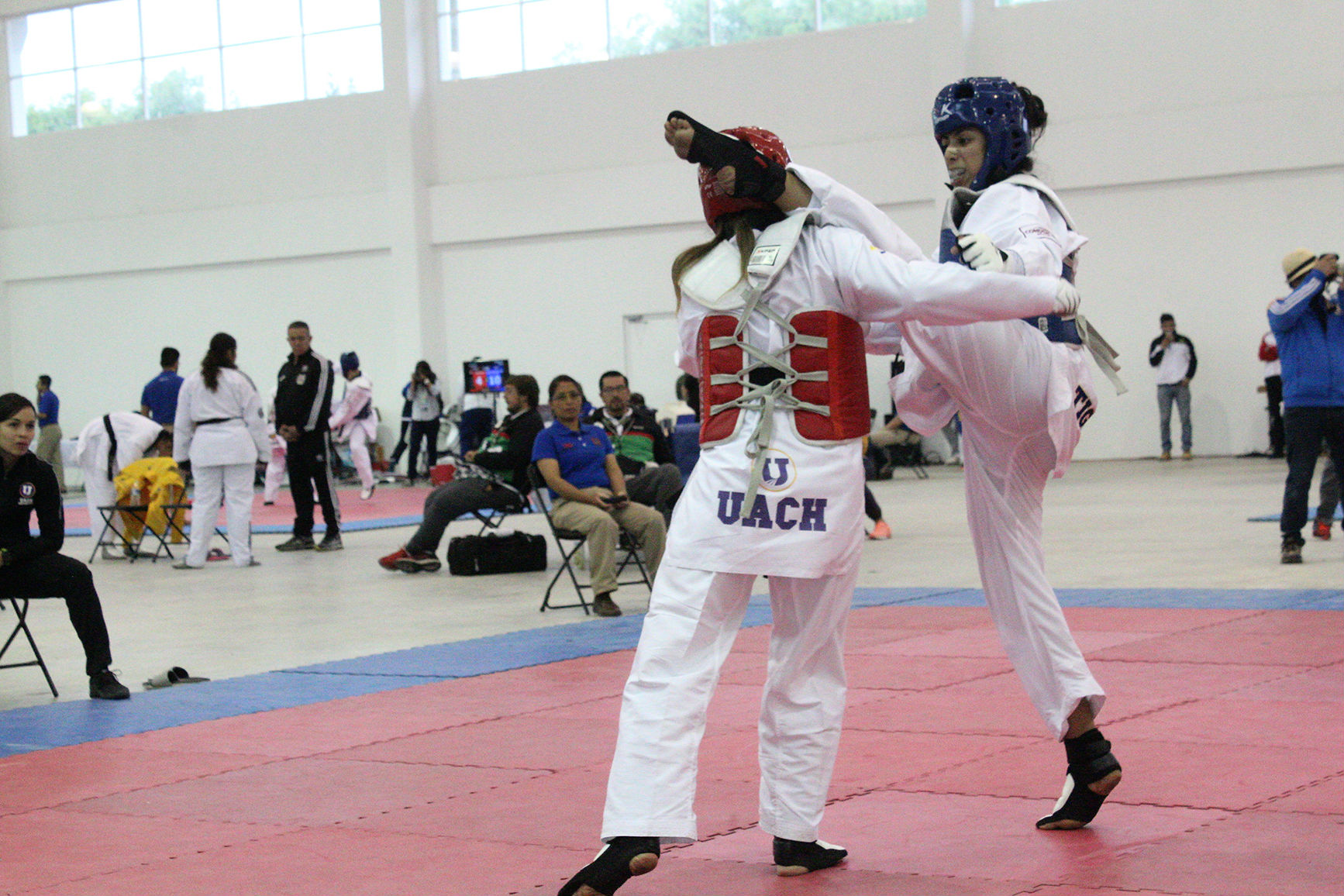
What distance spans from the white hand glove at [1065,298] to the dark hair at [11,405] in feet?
14.3

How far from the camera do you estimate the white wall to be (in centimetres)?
1827

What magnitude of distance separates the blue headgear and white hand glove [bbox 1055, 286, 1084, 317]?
0.53 meters

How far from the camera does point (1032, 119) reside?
3795 millimetres

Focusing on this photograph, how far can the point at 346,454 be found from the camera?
22.8 meters

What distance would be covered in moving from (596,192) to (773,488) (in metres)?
18.4

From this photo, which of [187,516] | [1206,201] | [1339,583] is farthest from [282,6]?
[1339,583]

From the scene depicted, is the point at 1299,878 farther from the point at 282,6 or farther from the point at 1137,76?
the point at 282,6

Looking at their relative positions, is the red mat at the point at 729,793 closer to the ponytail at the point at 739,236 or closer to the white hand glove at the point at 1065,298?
the white hand glove at the point at 1065,298

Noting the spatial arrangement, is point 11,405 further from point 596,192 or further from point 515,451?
point 596,192

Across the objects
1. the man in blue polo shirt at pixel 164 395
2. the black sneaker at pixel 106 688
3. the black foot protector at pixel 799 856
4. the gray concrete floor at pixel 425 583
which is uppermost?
the man in blue polo shirt at pixel 164 395

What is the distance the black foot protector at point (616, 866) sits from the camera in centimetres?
294

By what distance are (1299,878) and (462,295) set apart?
19859 millimetres

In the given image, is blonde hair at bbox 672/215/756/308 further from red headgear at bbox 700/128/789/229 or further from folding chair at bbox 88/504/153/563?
folding chair at bbox 88/504/153/563

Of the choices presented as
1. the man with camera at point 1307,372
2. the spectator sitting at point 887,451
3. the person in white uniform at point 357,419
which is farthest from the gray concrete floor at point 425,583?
the spectator sitting at point 887,451
